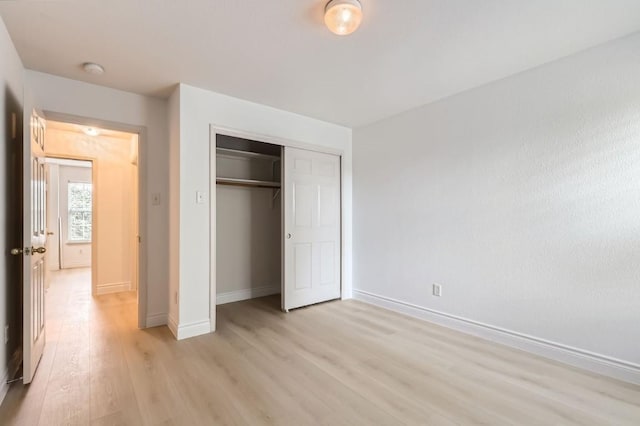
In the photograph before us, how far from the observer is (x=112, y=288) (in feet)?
14.9

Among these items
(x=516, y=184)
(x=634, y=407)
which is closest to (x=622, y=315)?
(x=634, y=407)

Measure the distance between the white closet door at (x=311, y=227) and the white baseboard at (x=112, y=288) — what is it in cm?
269

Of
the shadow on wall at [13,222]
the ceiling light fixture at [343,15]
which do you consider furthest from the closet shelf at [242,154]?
the ceiling light fixture at [343,15]

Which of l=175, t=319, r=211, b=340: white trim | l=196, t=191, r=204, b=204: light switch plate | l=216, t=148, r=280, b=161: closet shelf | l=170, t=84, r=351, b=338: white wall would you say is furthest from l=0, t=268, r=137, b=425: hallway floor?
l=216, t=148, r=280, b=161: closet shelf

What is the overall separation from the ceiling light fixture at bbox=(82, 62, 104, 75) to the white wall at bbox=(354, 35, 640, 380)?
302 centimetres

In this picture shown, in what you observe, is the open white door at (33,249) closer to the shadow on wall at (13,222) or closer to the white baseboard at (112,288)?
the shadow on wall at (13,222)

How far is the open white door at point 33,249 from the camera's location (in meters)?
2.04

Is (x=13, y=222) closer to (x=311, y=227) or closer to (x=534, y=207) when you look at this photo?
(x=311, y=227)

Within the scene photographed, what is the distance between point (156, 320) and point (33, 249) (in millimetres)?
1420

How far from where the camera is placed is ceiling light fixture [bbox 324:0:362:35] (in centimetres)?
173

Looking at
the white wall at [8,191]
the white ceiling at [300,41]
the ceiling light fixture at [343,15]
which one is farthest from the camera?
the white wall at [8,191]

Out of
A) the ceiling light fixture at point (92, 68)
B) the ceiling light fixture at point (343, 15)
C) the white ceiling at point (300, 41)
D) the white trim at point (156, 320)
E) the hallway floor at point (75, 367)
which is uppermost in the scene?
the white ceiling at point (300, 41)

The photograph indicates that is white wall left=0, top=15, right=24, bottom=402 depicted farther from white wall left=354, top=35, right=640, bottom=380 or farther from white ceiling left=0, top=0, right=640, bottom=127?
white wall left=354, top=35, right=640, bottom=380

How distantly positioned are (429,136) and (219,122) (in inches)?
88.8
